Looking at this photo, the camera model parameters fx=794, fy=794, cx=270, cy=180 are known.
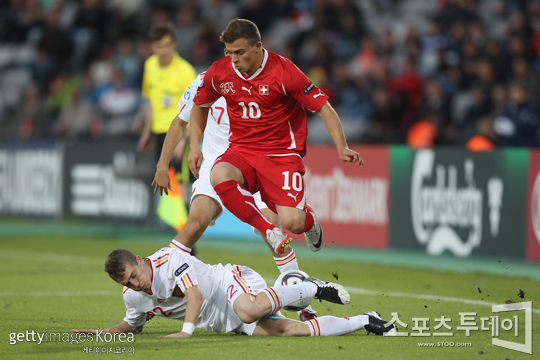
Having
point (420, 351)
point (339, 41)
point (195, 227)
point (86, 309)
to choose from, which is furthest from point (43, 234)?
point (420, 351)

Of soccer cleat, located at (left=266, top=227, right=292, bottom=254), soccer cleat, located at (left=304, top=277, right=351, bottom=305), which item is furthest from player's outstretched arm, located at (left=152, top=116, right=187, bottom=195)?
soccer cleat, located at (left=304, top=277, right=351, bottom=305)

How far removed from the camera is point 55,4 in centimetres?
2067

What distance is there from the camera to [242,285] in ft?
18.3

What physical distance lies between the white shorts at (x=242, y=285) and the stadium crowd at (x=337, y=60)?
18.3ft

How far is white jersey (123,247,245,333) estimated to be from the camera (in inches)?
212

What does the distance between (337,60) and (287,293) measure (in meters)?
9.98

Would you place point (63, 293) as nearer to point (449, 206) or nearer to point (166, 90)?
point (166, 90)

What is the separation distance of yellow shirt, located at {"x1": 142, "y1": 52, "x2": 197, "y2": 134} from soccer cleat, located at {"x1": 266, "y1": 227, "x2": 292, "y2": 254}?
137 inches

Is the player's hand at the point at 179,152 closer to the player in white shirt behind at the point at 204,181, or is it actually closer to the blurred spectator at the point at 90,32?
the player in white shirt behind at the point at 204,181

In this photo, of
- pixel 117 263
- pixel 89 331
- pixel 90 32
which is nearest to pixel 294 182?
pixel 117 263

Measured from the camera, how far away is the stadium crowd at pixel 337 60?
1252 centimetres

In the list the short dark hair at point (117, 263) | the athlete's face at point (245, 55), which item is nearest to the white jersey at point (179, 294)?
the short dark hair at point (117, 263)

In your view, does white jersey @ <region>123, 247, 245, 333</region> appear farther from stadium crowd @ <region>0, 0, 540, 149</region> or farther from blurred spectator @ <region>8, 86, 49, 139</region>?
blurred spectator @ <region>8, 86, 49, 139</region>

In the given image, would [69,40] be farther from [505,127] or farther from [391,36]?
[505,127]
